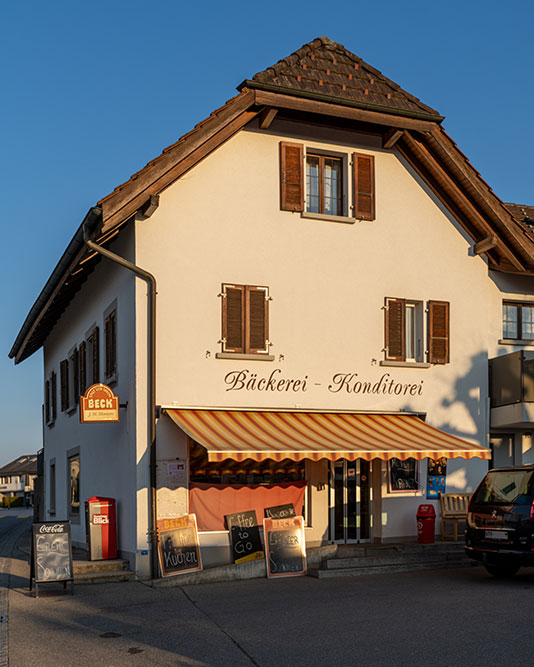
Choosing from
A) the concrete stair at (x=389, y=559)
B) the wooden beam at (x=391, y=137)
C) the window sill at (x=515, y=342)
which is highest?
the wooden beam at (x=391, y=137)

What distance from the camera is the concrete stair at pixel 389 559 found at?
15633mm

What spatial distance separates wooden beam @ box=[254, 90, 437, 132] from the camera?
16453 mm

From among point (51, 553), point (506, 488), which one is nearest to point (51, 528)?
point (51, 553)

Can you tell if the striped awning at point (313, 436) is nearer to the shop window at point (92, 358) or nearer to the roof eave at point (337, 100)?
the shop window at point (92, 358)

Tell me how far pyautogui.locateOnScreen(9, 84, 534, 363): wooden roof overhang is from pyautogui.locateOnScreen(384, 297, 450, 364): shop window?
1.91 m

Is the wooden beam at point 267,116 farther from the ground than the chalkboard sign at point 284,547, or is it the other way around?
the wooden beam at point 267,116

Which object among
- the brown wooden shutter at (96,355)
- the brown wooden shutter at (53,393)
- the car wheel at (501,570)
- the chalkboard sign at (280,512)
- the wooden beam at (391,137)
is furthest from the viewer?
the brown wooden shutter at (53,393)

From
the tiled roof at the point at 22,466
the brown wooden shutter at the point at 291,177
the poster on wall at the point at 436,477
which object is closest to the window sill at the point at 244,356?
the brown wooden shutter at the point at 291,177

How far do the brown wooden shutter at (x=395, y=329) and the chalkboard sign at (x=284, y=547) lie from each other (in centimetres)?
440

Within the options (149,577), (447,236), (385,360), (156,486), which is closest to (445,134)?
(447,236)

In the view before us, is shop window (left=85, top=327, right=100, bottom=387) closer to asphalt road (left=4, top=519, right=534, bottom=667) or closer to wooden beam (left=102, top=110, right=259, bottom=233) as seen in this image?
wooden beam (left=102, top=110, right=259, bottom=233)

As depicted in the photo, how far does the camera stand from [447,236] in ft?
62.2

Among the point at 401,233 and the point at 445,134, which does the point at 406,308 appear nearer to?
the point at 401,233

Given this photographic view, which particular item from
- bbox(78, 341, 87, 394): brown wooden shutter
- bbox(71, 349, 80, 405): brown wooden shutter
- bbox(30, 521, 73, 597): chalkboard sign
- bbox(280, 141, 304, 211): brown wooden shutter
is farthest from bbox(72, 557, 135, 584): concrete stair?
bbox(280, 141, 304, 211): brown wooden shutter
